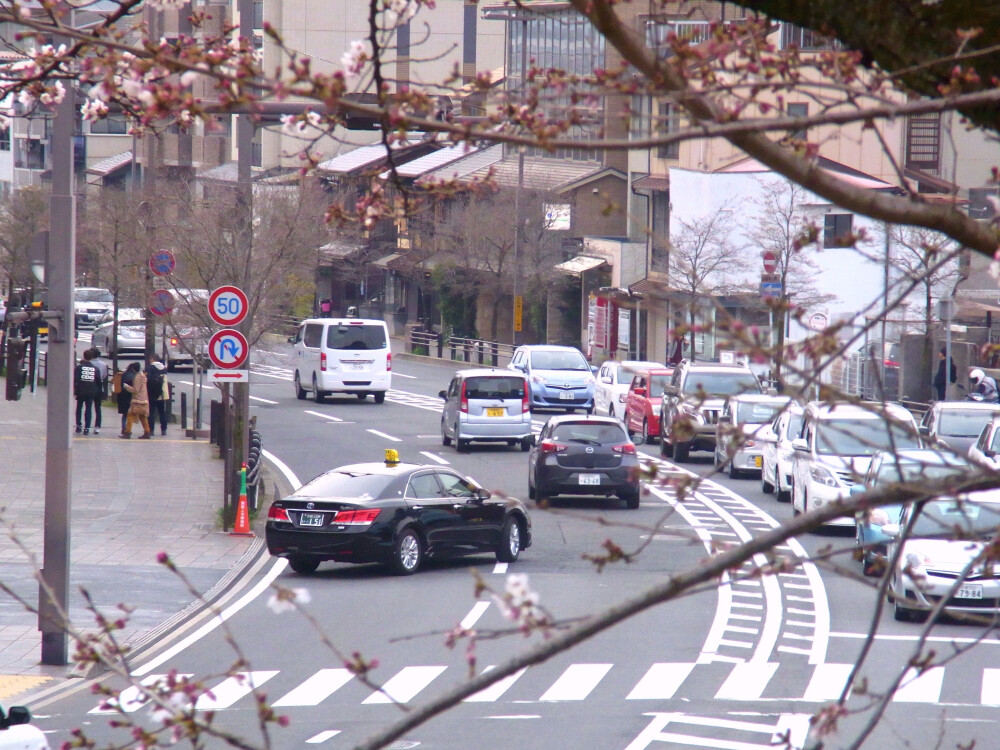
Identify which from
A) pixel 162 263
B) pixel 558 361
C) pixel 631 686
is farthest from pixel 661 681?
pixel 558 361

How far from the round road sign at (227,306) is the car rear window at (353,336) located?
19842mm

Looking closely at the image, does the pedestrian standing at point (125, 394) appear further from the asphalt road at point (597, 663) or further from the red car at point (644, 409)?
the asphalt road at point (597, 663)

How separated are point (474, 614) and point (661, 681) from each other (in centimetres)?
366

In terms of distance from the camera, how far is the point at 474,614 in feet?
52.3

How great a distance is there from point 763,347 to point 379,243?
70.4 metres

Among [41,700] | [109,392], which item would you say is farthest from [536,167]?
[41,700]

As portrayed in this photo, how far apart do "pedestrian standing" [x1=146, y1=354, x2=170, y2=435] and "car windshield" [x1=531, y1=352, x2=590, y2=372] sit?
11210 millimetres

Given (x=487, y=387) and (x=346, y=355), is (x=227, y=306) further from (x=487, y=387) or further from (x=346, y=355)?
(x=346, y=355)

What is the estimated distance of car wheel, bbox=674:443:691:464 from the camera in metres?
30.9

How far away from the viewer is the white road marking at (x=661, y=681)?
12109mm

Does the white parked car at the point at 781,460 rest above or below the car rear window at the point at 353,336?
below

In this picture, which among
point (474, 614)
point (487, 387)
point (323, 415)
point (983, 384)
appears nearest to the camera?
point (474, 614)

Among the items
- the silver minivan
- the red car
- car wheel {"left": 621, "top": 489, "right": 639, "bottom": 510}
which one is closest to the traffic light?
the silver minivan

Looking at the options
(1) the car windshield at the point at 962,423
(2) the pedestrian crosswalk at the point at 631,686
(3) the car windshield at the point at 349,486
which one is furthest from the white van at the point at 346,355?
(2) the pedestrian crosswalk at the point at 631,686
